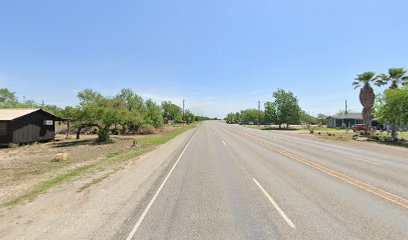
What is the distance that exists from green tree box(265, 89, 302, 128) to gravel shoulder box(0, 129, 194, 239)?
7604 cm

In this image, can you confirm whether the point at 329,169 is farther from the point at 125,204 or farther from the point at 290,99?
the point at 290,99

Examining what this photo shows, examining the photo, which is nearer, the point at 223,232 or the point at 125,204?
the point at 223,232

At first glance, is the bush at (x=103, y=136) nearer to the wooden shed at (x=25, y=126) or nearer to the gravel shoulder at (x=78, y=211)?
the wooden shed at (x=25, y=126)

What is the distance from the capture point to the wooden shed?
27375mm

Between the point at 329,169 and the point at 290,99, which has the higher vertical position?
the point at 290,99

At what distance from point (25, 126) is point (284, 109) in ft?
223

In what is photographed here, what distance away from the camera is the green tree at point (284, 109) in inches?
3236

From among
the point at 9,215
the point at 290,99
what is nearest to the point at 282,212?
the point at 9,215

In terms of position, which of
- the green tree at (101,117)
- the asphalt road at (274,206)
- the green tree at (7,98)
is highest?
the green tree at (7,98)

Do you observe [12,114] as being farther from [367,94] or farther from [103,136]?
[367,94]

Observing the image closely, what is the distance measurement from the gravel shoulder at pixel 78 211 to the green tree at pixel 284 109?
76040mm

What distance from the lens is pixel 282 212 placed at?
686cm

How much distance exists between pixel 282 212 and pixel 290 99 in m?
80.2

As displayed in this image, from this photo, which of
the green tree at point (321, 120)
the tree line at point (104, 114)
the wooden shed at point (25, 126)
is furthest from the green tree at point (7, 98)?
the green tree at point (321, 120)
